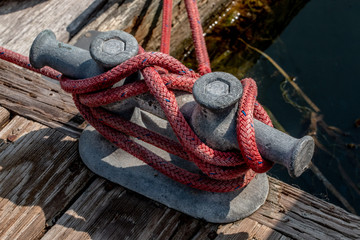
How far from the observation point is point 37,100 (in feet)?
9.07

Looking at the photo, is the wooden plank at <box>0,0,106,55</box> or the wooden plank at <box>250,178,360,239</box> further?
the wooden plank at <box>0,0,106,55</box>

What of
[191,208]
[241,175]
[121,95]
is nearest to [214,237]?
[191,208]

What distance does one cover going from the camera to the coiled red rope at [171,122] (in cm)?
194

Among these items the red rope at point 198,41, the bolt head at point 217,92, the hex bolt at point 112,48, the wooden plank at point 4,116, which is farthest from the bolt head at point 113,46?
the wooden plank at point 4,116

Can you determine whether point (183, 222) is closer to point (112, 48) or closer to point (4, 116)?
point (112, 48)

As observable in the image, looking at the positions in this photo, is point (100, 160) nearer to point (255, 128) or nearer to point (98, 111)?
point (98, 111)

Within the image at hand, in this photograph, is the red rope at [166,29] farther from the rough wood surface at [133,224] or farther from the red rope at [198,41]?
the rough wood surface at [133,224]

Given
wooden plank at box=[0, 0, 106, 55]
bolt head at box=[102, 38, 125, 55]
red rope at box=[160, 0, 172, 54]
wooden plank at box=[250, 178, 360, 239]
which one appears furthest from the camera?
wooden plank at box=[0, 0, 106, 55]

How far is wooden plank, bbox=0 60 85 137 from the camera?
2.67 m

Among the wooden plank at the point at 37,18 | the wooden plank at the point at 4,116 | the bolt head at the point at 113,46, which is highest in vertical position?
the bolt head at the point at 113,46

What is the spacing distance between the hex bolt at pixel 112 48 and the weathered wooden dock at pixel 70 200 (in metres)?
0.71

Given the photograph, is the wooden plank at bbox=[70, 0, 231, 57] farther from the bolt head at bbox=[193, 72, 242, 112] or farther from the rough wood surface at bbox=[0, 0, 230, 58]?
the bolt head at bbox=[193, 72, 242, 112]

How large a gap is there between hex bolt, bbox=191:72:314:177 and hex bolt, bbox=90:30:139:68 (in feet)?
1.26

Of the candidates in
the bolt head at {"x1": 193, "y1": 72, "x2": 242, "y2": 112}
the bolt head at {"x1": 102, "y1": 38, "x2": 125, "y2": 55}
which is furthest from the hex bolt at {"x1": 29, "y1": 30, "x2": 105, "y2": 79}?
the bolt head at {"x1": 193, "y1": 72, "x2": 242, "y2": 112}
